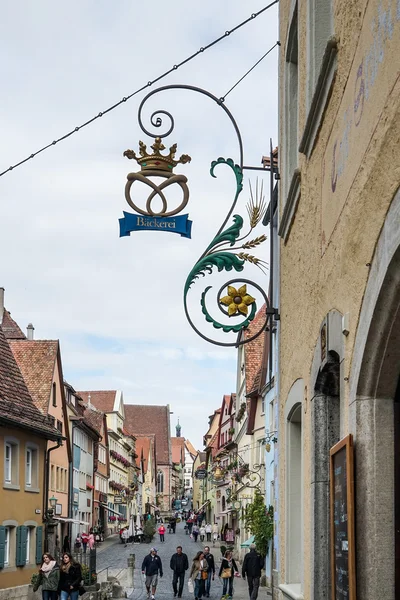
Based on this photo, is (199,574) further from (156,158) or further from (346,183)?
(346,183)

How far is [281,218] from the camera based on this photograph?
8.52 meters

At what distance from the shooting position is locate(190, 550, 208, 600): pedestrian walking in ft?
83.6

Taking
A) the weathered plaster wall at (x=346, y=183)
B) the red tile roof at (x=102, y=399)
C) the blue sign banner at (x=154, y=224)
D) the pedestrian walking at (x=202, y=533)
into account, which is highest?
the red tile roof at (x=102, y=399)

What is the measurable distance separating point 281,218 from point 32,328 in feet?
144

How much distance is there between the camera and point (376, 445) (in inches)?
175

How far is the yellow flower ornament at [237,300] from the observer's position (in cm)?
862

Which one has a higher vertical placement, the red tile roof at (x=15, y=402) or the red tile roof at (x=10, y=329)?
the red tile roof at (x=10, y=329)

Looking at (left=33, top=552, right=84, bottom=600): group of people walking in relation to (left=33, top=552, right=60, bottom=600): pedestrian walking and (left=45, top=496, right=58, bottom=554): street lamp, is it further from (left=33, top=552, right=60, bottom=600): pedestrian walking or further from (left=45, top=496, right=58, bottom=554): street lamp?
(left=45, top=496, right=58, bottom=554): street lamp

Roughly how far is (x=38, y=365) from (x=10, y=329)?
769cm

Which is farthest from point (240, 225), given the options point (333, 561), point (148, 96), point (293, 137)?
point (333, 561)

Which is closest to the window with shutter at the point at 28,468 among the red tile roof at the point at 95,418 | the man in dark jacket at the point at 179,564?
the man in dark jacket at the point at 179,564

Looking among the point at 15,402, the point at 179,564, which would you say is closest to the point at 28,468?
the point at 15,402

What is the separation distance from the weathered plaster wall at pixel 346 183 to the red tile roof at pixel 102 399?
7761cm

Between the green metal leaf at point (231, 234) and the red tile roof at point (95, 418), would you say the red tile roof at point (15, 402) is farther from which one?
the red tile roof at point (95, 418)
